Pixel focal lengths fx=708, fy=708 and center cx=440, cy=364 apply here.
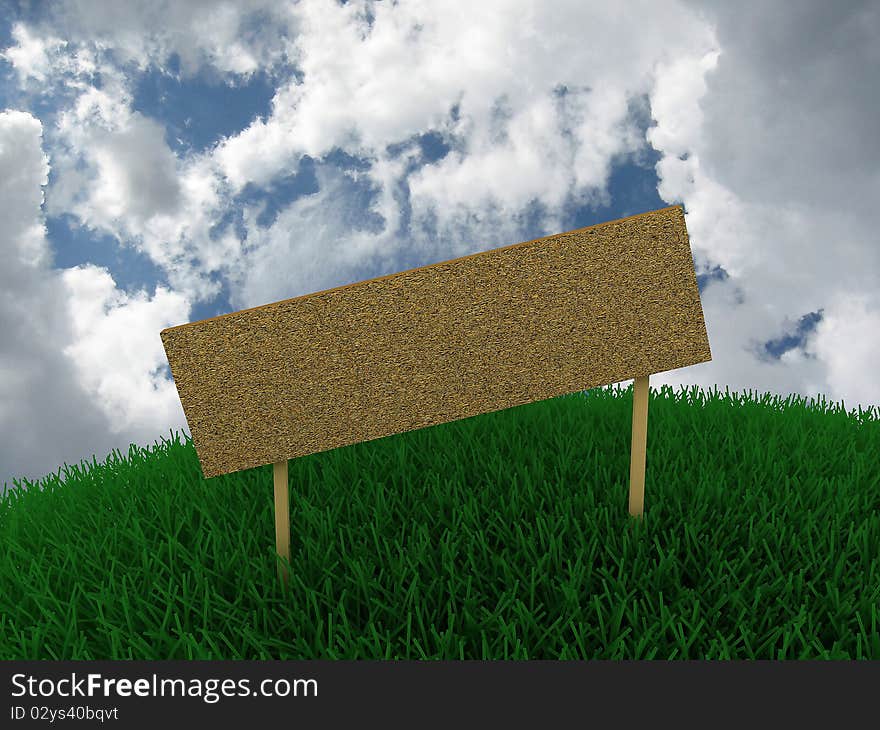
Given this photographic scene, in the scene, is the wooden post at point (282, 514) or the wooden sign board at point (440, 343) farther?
the wooden post at point (282, 514)

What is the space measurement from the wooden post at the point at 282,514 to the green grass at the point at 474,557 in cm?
7

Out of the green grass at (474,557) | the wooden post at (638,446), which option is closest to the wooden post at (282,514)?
the green grass at (474,557)

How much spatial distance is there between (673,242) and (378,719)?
1.78 metres

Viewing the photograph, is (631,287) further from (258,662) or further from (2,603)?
(2,603)

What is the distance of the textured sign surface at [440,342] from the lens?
7.42 ft

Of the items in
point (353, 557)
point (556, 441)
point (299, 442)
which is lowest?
point (353, 557)

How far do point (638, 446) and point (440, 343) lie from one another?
2.72 feet

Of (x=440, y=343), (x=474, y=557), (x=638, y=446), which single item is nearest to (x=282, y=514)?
(x=474, y=557)

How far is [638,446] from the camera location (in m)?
2.55

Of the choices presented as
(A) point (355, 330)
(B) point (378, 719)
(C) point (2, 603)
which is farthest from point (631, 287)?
(C) point (2, 603)

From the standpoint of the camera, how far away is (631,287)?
2451 mm

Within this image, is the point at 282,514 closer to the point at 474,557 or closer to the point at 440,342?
the point at 474,557

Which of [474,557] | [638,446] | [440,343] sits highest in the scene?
[440,343]

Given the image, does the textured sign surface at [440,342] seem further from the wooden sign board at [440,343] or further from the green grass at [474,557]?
the green grass at [474,557]
